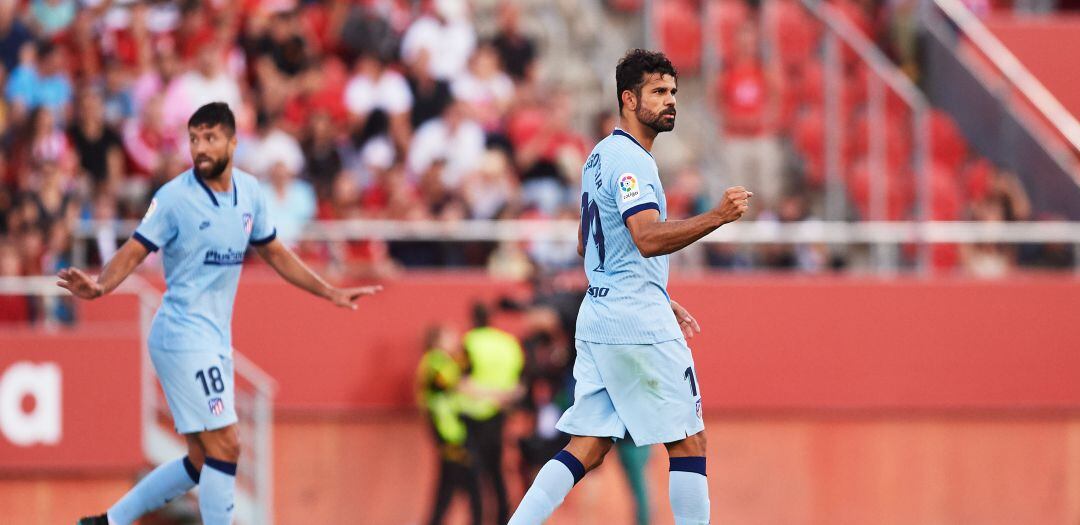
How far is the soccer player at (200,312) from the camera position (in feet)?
29.7

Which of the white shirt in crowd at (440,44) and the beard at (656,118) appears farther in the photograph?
the white shirt in crowd at (440,44)

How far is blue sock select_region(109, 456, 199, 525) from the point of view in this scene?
9250 millimetres

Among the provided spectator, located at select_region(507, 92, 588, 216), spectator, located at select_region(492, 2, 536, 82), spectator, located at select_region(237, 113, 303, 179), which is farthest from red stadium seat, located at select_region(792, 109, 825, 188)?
spectator, located at select_region(237, 113, 303, 179)

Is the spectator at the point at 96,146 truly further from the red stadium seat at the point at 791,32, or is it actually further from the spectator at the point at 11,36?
the red stadium seat at the point at 791,32

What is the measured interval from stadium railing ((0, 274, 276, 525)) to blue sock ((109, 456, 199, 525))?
4.35 metres

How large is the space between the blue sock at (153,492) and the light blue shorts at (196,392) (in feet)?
0.88

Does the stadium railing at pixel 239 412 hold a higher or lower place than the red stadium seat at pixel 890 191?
lower

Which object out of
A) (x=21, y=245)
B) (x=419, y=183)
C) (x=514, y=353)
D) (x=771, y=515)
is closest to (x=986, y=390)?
(x=771, y=515)

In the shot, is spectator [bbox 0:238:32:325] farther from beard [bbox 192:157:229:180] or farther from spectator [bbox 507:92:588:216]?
beard [bbox 192:157:229:180]

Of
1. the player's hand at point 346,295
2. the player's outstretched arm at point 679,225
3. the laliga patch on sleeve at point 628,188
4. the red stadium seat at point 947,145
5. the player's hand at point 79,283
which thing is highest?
the red stadium seat at point 947,145

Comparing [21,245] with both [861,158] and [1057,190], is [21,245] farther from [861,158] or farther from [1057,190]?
[1057,190]

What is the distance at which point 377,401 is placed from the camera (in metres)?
15.3

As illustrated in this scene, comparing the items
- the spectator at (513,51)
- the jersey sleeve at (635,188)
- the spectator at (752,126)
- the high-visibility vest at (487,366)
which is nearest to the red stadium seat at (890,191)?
the spectator at (752,126)

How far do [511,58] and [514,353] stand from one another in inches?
167
